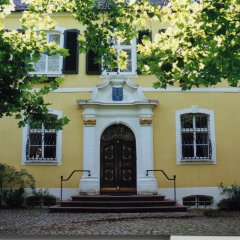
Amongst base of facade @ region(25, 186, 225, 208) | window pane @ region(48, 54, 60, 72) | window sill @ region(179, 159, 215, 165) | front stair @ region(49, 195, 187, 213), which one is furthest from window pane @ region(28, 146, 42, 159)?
window sill @ region(179, 159, 215, 165)

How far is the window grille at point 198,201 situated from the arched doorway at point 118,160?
195 cm

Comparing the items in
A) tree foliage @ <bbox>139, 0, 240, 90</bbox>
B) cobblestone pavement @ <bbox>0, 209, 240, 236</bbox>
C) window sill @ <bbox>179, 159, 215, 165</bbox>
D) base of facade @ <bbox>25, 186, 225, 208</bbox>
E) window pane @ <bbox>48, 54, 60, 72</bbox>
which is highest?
window pane @ <bbox>48, 54, 60, 72</bbox>

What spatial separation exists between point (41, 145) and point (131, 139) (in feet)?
10.9

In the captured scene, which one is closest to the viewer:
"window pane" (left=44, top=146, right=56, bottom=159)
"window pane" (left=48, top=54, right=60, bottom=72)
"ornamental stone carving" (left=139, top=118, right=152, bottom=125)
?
"ornamental stone carving" (left=139, top=118, right=152, bottom=125)

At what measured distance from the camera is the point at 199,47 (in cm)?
855

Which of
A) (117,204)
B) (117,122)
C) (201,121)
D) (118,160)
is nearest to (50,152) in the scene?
(118,160)

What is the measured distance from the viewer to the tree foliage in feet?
25.9

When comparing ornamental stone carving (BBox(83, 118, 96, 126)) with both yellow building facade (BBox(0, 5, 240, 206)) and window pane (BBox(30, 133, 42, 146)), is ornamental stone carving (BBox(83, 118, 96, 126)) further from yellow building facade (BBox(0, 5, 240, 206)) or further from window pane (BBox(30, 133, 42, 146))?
window pane (BBox(30, 133, 42, 146))

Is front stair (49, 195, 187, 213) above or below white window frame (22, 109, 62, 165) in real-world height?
below

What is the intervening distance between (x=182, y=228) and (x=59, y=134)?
285 inches

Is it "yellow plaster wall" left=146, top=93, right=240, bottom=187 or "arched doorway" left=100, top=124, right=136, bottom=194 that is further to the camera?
"arched doorway" left=100, top=124, right=136, bottom=194

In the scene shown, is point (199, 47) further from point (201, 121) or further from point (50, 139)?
point (50, 139)

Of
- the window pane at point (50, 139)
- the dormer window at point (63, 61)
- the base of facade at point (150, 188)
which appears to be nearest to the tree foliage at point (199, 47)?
the base of facade at point (150, 188)

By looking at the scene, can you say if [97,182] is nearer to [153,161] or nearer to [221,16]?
[153,161]
